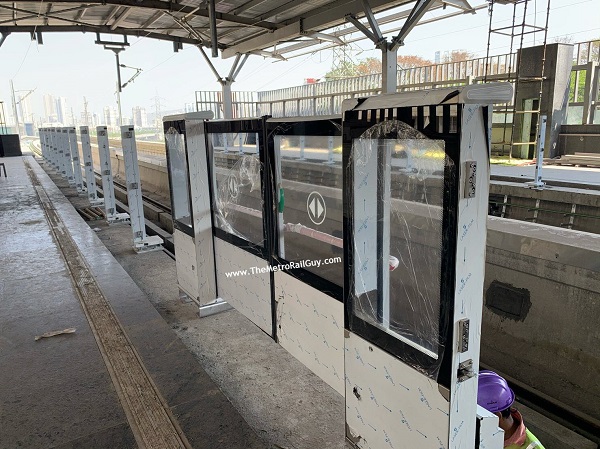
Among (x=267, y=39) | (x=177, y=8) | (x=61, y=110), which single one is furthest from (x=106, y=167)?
(x=61, y=110)

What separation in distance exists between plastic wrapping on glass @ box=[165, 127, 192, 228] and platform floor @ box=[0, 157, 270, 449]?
2.96 ft

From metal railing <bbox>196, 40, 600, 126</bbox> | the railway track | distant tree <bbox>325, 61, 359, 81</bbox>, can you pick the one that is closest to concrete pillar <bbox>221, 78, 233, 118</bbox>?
metal railing <bbox>196, 40, 600, 126</bbox>

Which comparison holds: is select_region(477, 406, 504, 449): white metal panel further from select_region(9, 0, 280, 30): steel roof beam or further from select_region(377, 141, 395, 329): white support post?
select_region(9, 0, 280, 30): steel roof beam

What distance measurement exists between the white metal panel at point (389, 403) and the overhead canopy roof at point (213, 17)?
7.46 metres

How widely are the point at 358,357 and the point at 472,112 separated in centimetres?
129

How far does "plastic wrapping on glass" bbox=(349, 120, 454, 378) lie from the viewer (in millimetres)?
1739

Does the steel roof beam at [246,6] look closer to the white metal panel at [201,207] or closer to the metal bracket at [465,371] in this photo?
the white metal panel at [201,207]

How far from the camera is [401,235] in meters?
2.03

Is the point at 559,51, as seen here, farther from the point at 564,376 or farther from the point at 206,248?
the point at 206,248

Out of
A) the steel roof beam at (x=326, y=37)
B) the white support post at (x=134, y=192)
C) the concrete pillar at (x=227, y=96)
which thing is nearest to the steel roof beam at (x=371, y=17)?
the steel roof beam at (x=326, y=37)

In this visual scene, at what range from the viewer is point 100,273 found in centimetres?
500

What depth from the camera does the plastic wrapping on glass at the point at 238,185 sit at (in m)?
3.40

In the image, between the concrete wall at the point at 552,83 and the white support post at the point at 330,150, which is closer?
the white support post at the point at 330,150

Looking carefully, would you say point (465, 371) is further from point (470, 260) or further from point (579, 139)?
point (579, 139)
